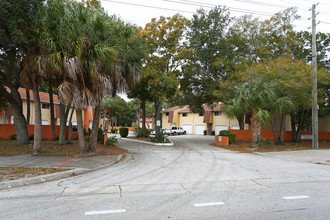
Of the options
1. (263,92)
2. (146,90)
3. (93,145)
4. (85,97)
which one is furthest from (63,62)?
(263,92)

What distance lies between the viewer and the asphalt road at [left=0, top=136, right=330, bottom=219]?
4570mm

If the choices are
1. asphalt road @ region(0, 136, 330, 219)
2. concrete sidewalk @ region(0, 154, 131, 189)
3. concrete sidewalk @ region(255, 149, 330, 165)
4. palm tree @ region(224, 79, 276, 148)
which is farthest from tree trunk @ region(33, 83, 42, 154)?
concrete sidewalk @ region(255, 149, 330, 165)

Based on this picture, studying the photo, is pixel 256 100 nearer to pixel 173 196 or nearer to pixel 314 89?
pixel 314 89

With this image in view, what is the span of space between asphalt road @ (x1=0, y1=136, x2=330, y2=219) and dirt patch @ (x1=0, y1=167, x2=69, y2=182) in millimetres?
872

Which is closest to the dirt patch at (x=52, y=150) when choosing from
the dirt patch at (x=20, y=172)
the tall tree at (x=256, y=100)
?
the dirt patch at (x=20, y=172)

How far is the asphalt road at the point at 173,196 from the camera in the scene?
180 inches

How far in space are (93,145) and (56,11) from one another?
6.85 metres

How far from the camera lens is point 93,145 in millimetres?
12680

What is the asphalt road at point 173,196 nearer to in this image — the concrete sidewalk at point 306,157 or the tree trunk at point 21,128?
the concrete sidewalk at point 306,157

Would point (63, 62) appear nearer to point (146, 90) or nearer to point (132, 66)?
point (132, 66)

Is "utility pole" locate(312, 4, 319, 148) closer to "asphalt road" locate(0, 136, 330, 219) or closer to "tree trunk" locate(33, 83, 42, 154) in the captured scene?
"asphalt road" locate(0, 136, 330, 219)

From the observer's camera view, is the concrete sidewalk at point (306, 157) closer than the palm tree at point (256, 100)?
Yes

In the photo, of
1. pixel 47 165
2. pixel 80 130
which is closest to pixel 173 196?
pixel 47 165

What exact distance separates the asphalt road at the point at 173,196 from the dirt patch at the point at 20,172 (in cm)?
87
